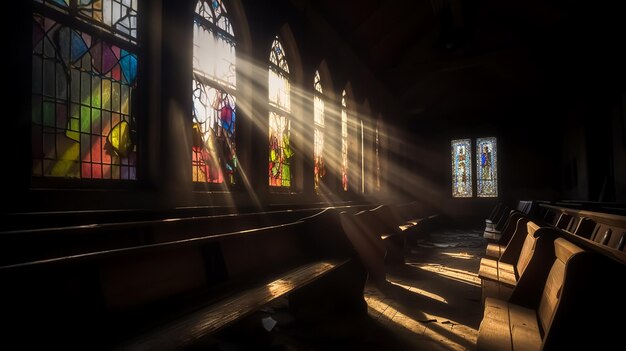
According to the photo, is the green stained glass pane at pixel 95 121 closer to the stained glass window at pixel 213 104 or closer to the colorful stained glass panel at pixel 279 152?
the stained glass window at pixel 213 104

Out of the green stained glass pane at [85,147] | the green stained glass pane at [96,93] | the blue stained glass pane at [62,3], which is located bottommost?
the green stained glass pane at [85,147]

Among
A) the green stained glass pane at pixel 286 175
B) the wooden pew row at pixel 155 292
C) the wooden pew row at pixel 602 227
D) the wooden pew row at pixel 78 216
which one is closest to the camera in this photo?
the wooden pew row at pixel 155 292

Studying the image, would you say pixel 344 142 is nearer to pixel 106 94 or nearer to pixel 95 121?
pixel 106 94

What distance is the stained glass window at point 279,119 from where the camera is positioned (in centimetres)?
531

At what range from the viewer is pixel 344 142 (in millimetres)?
8211

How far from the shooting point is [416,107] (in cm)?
1375

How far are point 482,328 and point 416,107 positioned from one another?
12927 millimetres

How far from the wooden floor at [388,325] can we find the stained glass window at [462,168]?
9.69m

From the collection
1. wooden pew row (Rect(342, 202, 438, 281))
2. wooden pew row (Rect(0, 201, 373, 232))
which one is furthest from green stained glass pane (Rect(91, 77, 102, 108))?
wooden pew row (Rect(342, 202, 438, 281))

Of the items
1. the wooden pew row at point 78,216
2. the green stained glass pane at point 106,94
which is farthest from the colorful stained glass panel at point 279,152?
the green stained glass pane at point 106,94

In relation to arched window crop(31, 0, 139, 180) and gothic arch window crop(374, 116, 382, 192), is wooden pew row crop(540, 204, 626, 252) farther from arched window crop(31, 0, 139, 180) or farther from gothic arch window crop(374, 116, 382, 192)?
gothic arch window crop(374, 116, 382, 192)

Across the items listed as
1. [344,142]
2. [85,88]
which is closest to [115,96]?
[85,88]

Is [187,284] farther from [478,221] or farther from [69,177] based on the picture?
[478,221]

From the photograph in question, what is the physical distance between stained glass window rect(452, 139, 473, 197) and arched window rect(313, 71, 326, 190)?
26.4 feet
